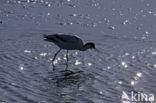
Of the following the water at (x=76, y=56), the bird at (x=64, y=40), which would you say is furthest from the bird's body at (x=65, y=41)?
the water at (x=76, y=56)

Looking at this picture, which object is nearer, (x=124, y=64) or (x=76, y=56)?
(x=124, y=64)

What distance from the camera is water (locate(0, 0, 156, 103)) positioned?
42.2 feet

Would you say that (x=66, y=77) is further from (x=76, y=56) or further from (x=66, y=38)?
(x=76, y=56)

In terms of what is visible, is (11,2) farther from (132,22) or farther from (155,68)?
(155,68)

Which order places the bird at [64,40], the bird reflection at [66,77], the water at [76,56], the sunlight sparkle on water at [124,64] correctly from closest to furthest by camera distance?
the water at [76,56] → the bird reflection at [66,77] → the sunlight sparkle on water at [124,64] → the bird at [64,40]

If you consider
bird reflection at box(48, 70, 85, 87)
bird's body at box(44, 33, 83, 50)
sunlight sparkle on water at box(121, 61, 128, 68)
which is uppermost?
bird's body at box(44, 33, 83, 50)

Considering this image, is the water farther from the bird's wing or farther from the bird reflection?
the bird's wing

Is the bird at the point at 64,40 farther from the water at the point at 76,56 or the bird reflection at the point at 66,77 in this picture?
the bird reflection at the point at 66,77

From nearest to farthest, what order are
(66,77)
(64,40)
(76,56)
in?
(66,77) < (64,40) < (76,56)

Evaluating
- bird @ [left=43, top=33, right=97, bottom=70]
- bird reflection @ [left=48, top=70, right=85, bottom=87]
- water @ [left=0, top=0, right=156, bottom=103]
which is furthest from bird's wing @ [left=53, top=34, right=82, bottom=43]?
bird reflection @ [left=48, top=70, right=85, bottom=87]

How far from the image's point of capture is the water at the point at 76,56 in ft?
42.2

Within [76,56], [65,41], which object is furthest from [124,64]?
[65,41]

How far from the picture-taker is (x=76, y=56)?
18.3 meters

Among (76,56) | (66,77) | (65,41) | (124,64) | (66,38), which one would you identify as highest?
(66,38)
